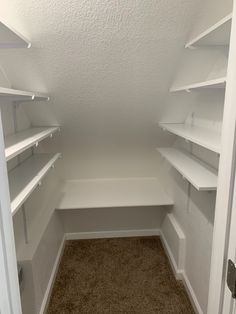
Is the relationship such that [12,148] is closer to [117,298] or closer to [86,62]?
[86,62]

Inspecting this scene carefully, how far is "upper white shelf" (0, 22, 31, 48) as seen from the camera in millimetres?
1158

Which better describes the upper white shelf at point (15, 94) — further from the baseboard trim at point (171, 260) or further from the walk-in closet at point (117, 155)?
the baseboard trim at point (171, 260)

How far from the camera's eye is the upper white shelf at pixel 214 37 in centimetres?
126

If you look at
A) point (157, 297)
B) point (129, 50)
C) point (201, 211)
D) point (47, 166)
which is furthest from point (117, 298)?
point (129, 50)

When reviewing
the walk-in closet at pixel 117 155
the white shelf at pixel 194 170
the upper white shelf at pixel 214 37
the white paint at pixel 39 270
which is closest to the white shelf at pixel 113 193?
the walk-in closet at pixel 117 155

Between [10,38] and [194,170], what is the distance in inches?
53.6

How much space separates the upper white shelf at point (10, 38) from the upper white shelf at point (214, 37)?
3.06 ft

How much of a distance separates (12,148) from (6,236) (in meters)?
0.75

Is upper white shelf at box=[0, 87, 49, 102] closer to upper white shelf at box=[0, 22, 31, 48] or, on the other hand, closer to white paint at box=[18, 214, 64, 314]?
upper white shelf at box=[0, 22, 31, 48]

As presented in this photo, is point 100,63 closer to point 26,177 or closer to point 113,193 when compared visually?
point 26,177

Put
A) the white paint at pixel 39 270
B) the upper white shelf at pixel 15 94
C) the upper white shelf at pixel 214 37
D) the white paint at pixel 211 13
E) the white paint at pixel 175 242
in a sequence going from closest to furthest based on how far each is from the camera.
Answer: the upper white shelf at pixel 15 94, the upper white shelf at pixel 214 37, the white paint at pixel 211 13, the white paint at pixel 39 270, the white paint at pixel 175 242

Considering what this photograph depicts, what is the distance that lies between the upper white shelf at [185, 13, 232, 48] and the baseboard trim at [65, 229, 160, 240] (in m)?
2.10

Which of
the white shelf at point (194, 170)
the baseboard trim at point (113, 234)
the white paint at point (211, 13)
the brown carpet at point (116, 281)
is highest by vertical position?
the white paint at point (211, 13)

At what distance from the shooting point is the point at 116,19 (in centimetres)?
153
